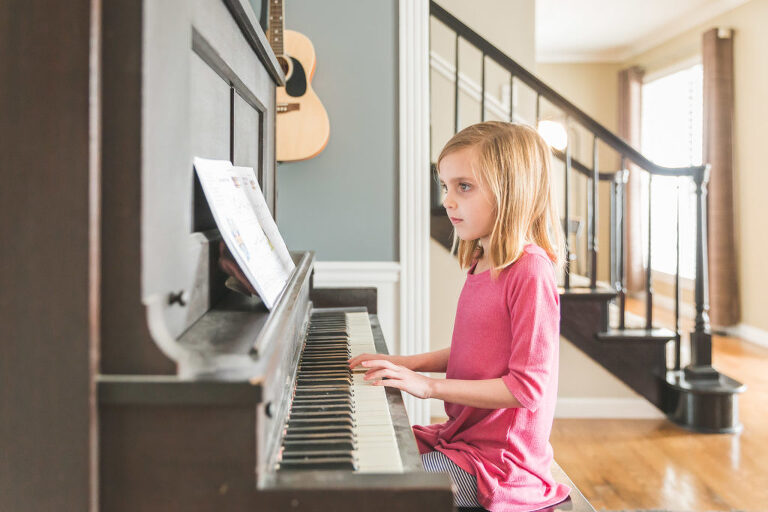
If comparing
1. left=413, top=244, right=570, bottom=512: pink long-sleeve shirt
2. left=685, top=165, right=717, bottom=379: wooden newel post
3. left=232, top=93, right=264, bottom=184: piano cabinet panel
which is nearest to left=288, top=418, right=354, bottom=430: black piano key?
left=413, top=244, right=570, bottom=512: pink long-sleeve shirt

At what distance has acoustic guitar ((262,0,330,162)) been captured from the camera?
2.38m

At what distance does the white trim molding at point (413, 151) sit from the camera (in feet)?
7.91

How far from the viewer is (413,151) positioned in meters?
2.44

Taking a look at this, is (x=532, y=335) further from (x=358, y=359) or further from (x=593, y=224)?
(x=593, y=224)

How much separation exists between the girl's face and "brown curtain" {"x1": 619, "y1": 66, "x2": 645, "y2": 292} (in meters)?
6.40

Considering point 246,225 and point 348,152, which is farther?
point 348,152

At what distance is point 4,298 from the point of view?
2.17 ft

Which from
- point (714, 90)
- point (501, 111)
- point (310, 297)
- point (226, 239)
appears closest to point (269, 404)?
point (226, 239)

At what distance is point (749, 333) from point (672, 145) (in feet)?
7.38

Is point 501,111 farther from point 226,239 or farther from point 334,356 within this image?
point 226,239

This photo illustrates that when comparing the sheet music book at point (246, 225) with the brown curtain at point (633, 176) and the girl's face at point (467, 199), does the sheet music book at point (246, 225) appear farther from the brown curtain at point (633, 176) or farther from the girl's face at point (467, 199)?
the brown curtain at point (633, 176)

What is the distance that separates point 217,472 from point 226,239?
364mm

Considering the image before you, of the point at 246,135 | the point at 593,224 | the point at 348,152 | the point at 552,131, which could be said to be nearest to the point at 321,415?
the point at 246,135

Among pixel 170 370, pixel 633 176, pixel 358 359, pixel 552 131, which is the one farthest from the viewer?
pixel 633 176
